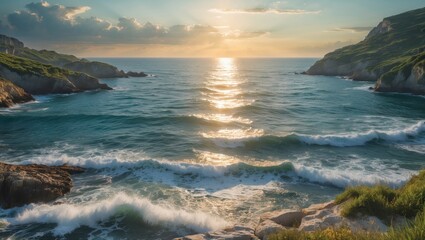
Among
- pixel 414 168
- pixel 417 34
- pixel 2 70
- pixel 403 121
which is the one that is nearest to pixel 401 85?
pixel 403 121

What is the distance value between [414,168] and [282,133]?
1501cm

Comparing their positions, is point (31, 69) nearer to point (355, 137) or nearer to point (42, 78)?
point (42, 78)

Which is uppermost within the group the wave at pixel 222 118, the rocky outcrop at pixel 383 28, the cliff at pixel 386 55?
the rocky outcrop at pixel 383 28

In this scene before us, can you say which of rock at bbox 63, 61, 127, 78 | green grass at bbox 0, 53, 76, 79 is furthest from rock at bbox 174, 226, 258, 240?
rock at bbox 63, 61, 127, 78

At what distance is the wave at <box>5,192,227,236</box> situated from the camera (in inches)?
722

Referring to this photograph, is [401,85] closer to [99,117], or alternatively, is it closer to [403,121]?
[403,121]

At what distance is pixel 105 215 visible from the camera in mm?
19516

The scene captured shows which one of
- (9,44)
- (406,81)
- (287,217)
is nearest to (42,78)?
(287,217)

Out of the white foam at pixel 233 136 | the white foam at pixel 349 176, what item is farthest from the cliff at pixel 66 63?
the white foam at pixel 349 176

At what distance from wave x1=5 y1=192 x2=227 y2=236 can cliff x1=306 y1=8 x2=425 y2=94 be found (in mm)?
76790

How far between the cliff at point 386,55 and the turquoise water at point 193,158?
2510 cm

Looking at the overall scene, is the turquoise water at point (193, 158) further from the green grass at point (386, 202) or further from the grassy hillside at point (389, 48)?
the grassy hillside at point (389, 48)

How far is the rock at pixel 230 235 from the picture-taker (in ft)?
39.4

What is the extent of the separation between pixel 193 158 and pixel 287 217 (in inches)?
697
